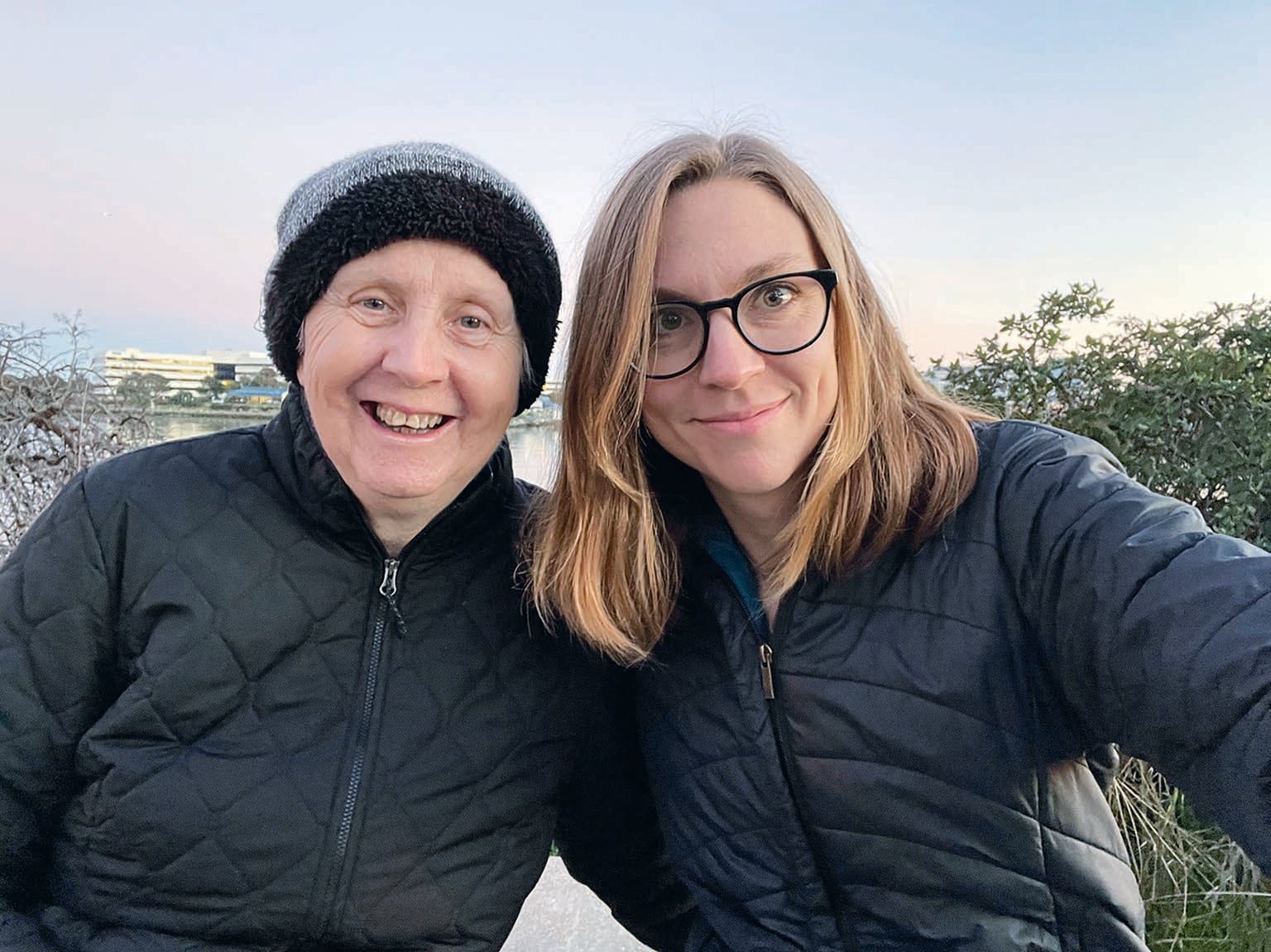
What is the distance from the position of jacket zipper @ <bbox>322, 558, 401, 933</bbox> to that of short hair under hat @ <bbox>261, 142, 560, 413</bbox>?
1.88ft

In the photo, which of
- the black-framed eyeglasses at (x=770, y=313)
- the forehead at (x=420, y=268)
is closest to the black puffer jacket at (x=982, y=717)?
the black-framed eyeglasses at (x=770, y=313)

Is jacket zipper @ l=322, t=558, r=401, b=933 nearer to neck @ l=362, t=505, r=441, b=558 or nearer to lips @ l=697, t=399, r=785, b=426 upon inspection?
neck @ l=362, t=505, r=441, b=558

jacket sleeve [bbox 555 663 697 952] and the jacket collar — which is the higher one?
the jacket collar

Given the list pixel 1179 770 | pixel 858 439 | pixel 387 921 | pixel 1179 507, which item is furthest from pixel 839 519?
pixel 387 921

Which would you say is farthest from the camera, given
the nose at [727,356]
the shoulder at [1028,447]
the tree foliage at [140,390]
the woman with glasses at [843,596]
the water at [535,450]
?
the tree foliage at [140,390]

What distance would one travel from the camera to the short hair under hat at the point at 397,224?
163 centimetres

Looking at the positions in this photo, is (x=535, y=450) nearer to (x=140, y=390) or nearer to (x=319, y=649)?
(x=319, y=649)

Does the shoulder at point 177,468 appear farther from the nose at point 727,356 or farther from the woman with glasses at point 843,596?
the nose at point 727,356

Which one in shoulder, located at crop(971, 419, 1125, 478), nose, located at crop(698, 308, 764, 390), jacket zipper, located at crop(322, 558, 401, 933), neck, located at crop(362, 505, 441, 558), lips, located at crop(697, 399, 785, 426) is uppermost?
nose, located at crop(698, 308, 764, 390)

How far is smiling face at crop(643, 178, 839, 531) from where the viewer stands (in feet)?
5.05

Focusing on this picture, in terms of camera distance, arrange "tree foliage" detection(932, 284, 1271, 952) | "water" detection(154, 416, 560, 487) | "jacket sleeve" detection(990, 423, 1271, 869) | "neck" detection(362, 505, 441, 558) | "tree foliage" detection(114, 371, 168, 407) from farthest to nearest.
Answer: "tree foliage" detection(114, 371, 168, 407)
"tree foliage" detection(932, 284, 1271, 952)
"water" detection(154, 416, 560, 487)
"neck" detection(362, 505, 441, 558)
"jacket sleeve" detection(990, 423, 1271, 869)

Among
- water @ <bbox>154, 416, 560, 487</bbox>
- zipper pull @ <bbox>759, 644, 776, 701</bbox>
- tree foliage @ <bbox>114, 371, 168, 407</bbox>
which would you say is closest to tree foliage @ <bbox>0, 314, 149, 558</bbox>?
tree foliage @ <bbox>114, 371, 168, 407</bbox>

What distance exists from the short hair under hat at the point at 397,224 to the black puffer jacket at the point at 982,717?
2.82 ft

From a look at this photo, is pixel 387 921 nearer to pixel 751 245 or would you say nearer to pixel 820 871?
pixel 820 871
